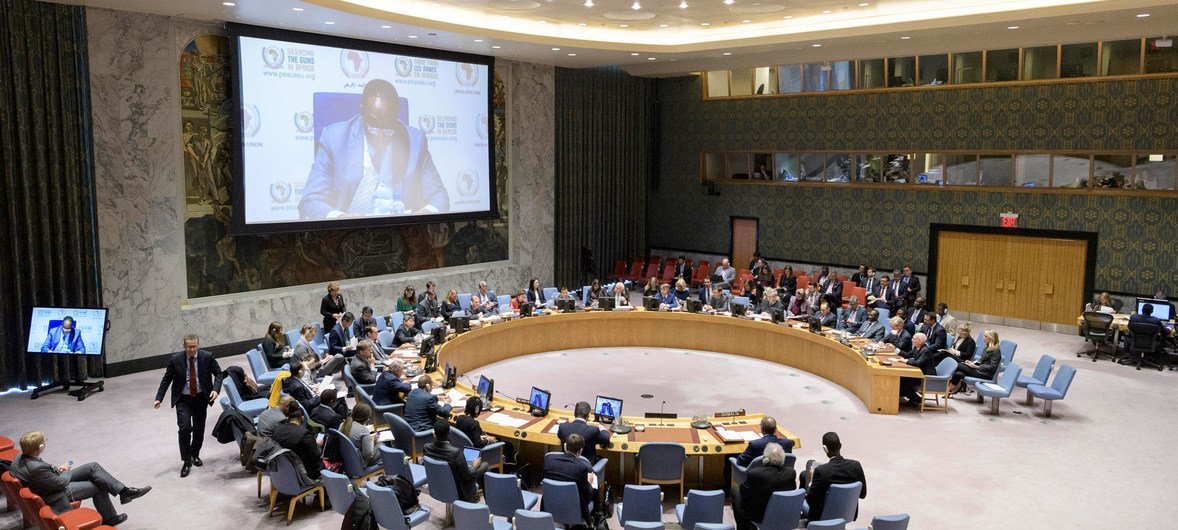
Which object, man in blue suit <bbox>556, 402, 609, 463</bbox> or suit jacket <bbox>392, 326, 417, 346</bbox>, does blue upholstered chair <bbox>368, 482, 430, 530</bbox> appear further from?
suit jacket <bbox>392, 326, 417, 346</bbox>

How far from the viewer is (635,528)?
5.80 metres

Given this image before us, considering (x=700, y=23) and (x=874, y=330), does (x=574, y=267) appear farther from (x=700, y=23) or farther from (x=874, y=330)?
(x=874, y=330)

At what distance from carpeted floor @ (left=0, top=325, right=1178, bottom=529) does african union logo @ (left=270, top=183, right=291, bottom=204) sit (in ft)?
8.55

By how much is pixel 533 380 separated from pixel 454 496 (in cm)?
535

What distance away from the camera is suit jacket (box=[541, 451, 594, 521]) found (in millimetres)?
6766

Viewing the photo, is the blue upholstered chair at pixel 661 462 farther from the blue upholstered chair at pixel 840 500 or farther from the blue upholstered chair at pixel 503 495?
the blue upholstered chair at pixel 840 500

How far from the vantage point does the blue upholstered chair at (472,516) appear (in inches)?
241

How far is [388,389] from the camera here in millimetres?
Result: 9070

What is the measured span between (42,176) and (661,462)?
9051mm

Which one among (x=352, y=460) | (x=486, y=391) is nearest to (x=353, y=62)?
(x=486, y=391)

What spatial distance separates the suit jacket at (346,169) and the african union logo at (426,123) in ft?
0.36

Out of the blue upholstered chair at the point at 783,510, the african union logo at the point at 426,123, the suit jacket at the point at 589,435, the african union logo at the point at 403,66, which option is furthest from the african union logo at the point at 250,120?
the blue upholstered chair at the point at 783,510

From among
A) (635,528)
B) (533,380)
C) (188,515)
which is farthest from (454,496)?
(533,380)

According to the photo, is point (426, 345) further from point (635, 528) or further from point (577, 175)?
point (577, 175)
